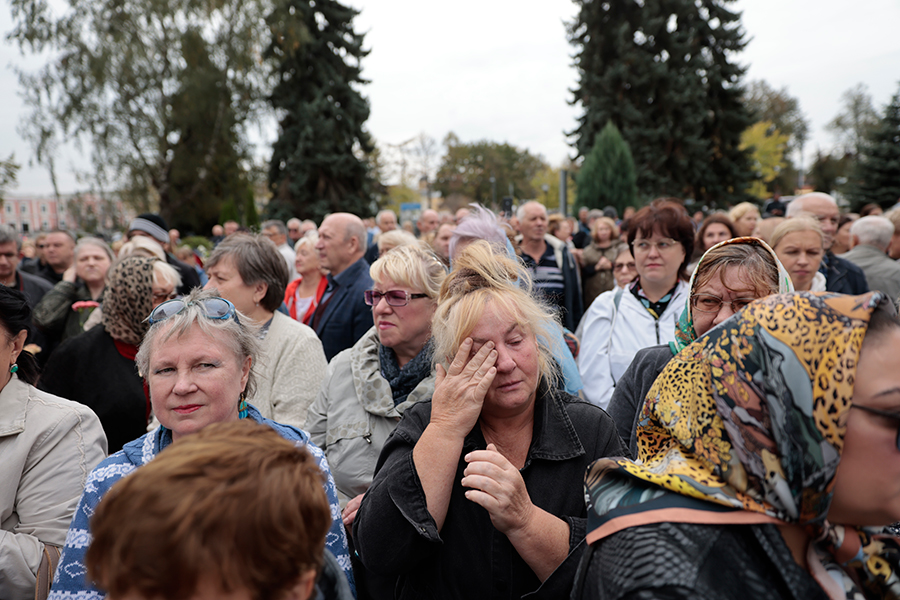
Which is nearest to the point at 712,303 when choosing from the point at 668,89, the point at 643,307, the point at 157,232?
the point at 643,307

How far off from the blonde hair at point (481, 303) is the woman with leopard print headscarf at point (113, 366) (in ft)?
6.74

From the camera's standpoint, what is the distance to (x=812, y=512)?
4.21 feet

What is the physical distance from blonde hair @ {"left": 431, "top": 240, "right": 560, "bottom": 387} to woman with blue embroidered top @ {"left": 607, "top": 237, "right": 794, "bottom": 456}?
2.22ft

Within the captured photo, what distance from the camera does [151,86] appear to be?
25.8 metres

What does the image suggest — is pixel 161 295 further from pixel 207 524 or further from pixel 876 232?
pixel 876 232

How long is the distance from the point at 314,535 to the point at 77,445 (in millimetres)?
1871

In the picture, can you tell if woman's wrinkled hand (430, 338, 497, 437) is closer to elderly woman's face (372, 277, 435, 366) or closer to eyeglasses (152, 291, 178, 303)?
elderly woman's face (372, 277, 435, 366)

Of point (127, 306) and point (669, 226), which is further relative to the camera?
→ point (669, 226)

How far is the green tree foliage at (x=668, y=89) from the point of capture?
2914cm

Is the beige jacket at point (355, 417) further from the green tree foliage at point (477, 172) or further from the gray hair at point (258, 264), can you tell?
the green tree foliage at point (477, 172)

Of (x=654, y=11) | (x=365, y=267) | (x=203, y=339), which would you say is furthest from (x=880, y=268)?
(x=654, y=11)

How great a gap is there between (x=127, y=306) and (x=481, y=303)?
2.43 metres

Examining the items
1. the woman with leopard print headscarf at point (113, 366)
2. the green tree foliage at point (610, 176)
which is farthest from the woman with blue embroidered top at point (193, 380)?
the green tree foliage at point (610, 176)

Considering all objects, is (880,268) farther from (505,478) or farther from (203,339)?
(203,339)
